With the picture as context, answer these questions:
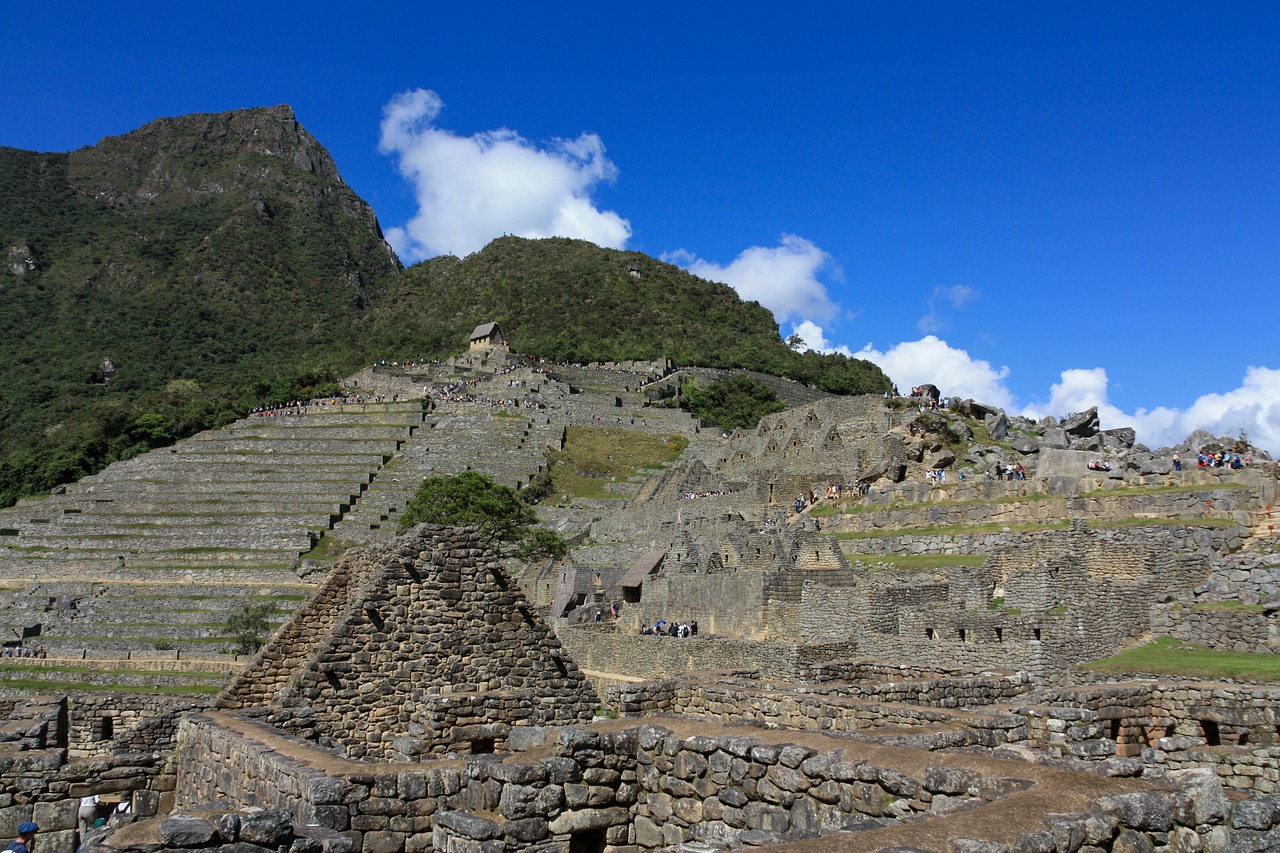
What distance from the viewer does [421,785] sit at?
5.79m

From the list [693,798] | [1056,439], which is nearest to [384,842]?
[693,798]

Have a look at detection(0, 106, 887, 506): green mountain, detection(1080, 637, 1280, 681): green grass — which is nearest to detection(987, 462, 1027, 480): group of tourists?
detection(1080, 637, 1280, 681): green grass

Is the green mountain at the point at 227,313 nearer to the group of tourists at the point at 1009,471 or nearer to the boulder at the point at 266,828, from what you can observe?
the group of tourists at the point at 1009,471

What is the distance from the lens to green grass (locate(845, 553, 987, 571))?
23.6m

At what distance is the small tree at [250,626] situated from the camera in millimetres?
36250

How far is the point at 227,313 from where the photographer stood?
156m

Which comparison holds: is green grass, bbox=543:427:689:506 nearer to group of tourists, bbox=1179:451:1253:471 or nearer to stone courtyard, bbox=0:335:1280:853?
stone courtyard, bbox=0:335:1280:853

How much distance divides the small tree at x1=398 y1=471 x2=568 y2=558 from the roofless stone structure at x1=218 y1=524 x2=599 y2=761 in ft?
121

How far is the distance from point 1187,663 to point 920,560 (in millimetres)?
10979

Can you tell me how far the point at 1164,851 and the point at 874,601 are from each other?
15839 millimetres

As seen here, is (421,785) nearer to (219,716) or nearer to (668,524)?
(219,716)

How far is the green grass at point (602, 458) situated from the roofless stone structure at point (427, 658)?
51.0 metres

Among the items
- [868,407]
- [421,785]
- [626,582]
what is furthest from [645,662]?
[868,407]

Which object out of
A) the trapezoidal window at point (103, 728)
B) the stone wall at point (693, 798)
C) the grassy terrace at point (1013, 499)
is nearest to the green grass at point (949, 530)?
the grassy terrace at point (1013, 499)
